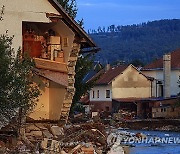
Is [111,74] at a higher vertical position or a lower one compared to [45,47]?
lower

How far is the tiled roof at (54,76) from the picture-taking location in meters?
21.6

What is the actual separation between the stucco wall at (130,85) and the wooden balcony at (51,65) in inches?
2131

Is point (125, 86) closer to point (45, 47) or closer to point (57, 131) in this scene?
point (45, 47)

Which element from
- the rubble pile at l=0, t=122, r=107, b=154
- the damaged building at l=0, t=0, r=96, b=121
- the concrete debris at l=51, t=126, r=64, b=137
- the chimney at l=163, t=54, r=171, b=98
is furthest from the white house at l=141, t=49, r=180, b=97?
the concrete debris at l=51, t=126, r=64, b=137

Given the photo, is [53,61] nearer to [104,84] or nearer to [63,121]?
[63,121]

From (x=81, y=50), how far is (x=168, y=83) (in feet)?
160

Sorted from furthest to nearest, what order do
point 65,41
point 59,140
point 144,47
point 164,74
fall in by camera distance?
point 144,47, point 164,74, point 65,41, point 59,140

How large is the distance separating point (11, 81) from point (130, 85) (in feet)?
207

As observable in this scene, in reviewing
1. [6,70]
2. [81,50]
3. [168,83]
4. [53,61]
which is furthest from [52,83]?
[168,83]

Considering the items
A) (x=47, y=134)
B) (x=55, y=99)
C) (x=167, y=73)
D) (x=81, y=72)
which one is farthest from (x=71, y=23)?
(x=167, y=73)

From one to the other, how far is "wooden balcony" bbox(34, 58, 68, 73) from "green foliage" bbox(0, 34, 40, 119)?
564 cm

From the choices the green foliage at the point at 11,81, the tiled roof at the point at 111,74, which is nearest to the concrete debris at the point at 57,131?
the green foliage at the point at 11,81

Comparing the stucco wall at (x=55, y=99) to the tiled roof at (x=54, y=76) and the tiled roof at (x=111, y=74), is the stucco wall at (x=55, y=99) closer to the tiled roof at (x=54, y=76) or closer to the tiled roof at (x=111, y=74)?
the tiled roof at (x=54, y=76)

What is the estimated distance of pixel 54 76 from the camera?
73.1 feet
